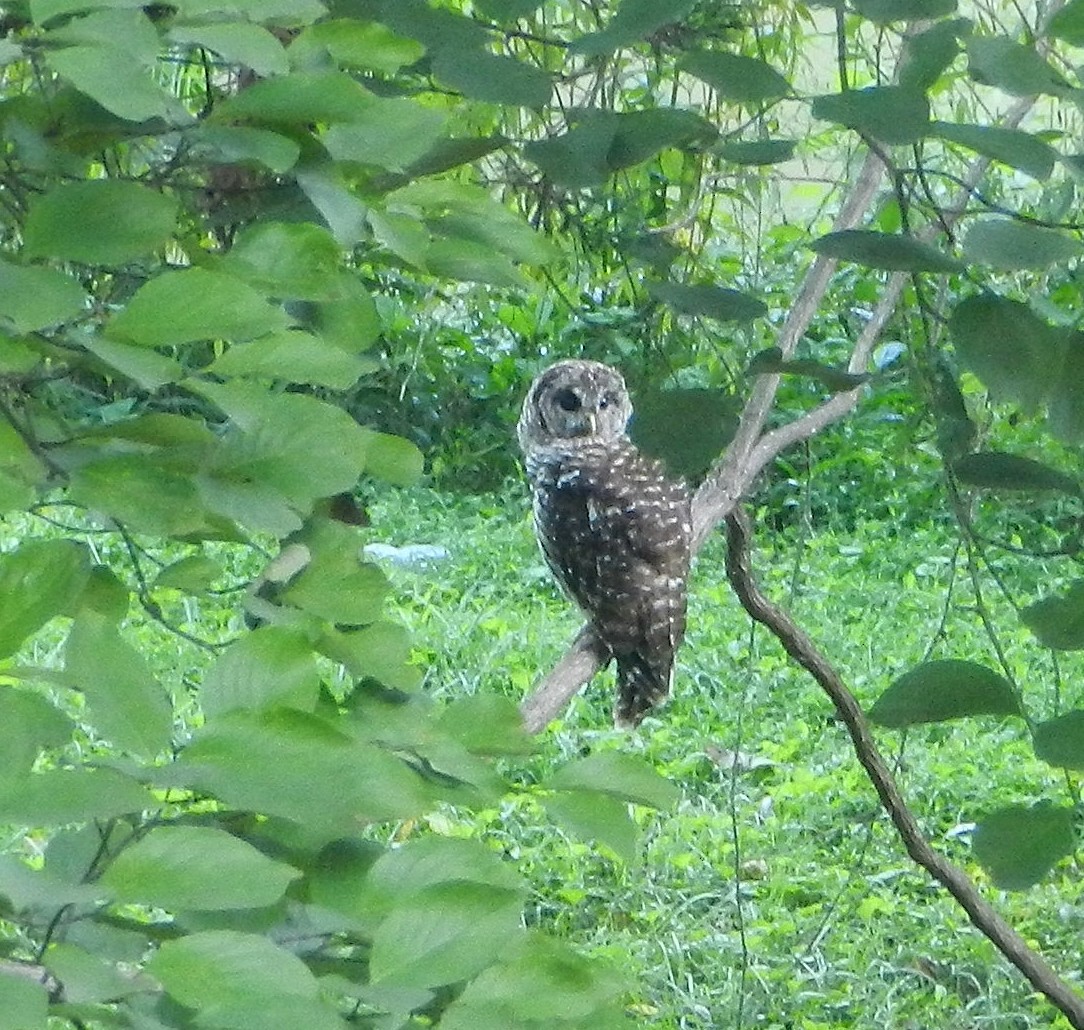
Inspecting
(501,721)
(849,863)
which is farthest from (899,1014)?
(501,721)

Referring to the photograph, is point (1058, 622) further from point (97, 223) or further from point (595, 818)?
point (97, 223)

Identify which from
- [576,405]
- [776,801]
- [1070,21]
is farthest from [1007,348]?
[776,801]

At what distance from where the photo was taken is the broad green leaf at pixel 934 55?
600 mm

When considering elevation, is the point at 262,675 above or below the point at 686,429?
below

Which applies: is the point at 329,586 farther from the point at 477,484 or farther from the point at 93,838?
the point at 477,484

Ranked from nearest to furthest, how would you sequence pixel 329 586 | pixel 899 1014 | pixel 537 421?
pixel 329 586
pixel 899 1014
pixel 537 421

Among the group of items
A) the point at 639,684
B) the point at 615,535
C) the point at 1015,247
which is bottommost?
the point at 1015,247

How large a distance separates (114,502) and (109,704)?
0.30ft

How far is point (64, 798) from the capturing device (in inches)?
18.8

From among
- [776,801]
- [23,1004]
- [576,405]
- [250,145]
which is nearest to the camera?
[23,1004]

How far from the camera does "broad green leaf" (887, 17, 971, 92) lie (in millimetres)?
600

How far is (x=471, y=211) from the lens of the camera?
2.87ft

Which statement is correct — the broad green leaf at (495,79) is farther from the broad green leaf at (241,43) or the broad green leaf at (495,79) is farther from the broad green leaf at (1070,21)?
the broad green leaf at (1070,21)

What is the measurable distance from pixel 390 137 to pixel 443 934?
35 cm
